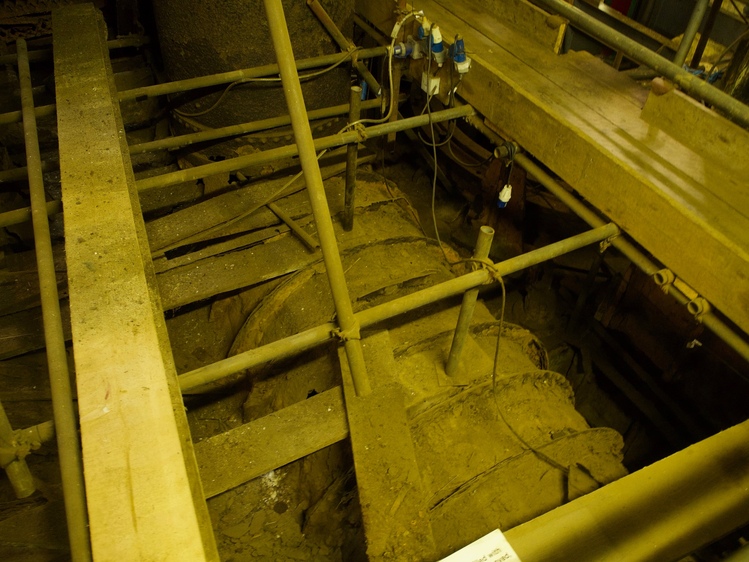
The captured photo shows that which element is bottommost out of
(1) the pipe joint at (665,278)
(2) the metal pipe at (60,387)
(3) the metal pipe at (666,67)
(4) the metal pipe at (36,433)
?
(4) the metal pipe at (36,433)

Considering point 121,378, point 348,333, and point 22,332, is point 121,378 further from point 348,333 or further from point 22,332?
point 22,332

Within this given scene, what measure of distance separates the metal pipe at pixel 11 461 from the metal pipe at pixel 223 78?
2.26 metres

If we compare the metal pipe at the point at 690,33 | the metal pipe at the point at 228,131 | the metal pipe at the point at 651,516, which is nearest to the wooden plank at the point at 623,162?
the metal pipe at the point at 690,33

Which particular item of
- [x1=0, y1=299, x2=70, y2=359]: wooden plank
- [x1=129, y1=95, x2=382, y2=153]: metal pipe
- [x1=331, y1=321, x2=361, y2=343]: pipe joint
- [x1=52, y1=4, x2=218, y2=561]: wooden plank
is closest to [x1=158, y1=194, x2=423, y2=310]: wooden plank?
[x1=0, y1=299, x2=70, y2=359]: wooden plank

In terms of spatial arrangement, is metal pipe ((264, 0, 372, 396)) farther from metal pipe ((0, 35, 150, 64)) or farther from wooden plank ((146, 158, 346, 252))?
metal pipe ((0, 35, 150, 64))

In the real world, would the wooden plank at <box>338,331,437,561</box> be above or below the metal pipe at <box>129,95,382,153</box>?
below

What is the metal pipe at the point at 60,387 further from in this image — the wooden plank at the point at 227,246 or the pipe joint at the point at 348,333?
the wooden plank at the point at 227,246

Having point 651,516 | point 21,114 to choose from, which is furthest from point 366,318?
point 21,114

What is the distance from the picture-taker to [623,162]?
9.26ft

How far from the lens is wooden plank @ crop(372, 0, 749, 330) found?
8.18 ft

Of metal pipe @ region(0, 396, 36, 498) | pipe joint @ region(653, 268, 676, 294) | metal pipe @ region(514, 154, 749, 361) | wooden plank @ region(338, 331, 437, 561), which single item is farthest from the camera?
pipe joint @ region(653, 268, 676, 294)

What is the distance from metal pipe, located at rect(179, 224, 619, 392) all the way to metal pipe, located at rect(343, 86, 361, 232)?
1450 mm

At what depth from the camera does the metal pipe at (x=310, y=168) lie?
1889 mm

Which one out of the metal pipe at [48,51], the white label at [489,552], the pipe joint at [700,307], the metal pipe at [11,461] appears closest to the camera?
the white label at [489,552]
